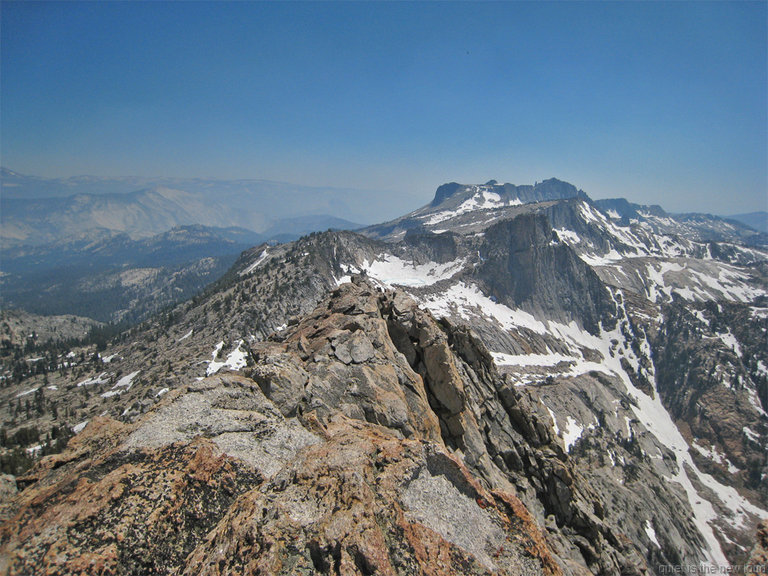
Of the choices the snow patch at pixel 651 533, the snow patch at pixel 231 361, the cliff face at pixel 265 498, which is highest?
the cliff face at pixel 265 498

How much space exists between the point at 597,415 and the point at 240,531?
159545mm

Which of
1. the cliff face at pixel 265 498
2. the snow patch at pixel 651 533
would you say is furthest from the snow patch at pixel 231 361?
the snow patch at pixel 651 533

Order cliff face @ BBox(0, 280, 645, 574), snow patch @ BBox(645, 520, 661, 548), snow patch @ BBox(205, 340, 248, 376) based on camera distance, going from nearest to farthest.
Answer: cliff face @ BBox(0, 280, 645, 574)
snow patch @ BBox(645, 520, 661, 548)
snow patch @ BBox(205, 340, 248, 376)

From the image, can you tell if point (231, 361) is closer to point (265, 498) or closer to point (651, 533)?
point (265, 498)

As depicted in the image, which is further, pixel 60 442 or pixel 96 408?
pixel 96 408

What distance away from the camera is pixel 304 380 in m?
21.6

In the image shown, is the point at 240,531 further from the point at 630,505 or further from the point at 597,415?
the point at 597,415

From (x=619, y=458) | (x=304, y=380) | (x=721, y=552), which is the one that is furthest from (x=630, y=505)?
(x=304, y=380)

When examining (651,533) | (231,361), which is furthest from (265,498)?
(231,361)

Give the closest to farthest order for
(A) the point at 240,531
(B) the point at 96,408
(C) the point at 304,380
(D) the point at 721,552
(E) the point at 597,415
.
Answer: (A) the point at 240,531
(C) the point at 304,380
(D) the point at 721,552
(B) the point at 96,408
(E) the point at 597,415

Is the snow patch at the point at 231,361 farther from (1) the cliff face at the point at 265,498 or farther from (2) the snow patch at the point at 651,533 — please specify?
(2) the snow patch at the point at 651,533

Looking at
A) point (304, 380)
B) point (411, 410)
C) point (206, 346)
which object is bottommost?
point (206, 346)

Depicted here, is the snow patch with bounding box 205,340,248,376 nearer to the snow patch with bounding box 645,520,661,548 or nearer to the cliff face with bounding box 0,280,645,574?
the cliff face with bounding box 0,280,645,574

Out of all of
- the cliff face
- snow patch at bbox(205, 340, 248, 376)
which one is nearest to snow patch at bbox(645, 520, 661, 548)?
the cliff face
